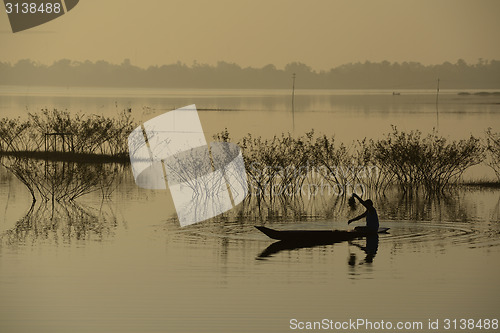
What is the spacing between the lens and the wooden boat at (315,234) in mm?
22156

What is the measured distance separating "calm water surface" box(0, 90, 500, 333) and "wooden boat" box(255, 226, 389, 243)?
264 mm

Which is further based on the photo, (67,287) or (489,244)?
(489,244)

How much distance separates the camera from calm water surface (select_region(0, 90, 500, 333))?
706 inches

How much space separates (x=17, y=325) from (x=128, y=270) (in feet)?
13.7

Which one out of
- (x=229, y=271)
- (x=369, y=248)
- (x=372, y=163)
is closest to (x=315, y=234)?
(x=369, y=248)

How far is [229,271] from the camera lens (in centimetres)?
2056

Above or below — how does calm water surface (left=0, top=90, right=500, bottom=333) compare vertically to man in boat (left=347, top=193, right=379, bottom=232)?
below

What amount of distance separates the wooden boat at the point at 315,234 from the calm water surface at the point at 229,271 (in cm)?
26

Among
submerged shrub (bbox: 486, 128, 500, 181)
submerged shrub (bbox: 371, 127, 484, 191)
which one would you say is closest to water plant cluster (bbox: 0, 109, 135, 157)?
submerged shrub (bbox: 371, 127, 484, 191)

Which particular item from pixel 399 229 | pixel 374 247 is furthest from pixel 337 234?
pixel 399 229

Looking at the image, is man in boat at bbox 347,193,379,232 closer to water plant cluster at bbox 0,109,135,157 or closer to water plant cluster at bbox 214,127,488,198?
water plant cluster at bbox 214,127,488,198

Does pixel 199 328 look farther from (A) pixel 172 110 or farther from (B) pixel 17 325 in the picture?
(A) pixel 172 110

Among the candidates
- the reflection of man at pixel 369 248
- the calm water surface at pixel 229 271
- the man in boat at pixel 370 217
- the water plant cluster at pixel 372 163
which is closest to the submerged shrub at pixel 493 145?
the water plant cluster at pixel 372 163

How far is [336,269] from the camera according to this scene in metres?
20.8
